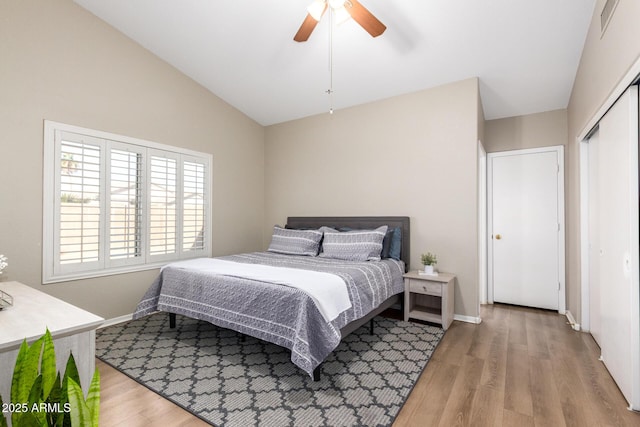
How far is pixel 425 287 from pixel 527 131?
247cm

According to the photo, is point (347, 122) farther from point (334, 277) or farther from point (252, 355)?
point (252, 355)

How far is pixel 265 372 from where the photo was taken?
7.61 ft

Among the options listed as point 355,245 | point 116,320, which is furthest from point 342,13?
point 116,320

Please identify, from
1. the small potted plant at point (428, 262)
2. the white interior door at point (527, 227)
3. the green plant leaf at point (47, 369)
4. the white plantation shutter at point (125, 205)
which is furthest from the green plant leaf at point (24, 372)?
the white interior door at point (527, 227)

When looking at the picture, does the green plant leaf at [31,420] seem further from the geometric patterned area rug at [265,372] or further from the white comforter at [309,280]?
the white comforter at [309,280]

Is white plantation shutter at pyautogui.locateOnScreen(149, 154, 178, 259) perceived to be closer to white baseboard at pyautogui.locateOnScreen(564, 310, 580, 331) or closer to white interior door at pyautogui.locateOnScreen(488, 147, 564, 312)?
white interior door at pyautogui.locateOnScreen(488, 147, 564, 312)

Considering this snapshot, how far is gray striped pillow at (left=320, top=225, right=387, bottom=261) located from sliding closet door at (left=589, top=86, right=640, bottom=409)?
187cm

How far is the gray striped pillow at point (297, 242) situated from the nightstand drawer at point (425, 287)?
3.90ft

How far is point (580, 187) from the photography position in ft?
10.2

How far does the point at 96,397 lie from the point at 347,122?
157 inches

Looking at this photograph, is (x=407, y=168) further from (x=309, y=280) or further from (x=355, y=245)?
(x=309, y=280)

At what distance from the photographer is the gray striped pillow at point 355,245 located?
345 centimetres

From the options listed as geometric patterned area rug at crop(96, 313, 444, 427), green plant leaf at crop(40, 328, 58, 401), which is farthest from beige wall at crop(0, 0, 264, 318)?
green plant leaf at crop(40, 328, 58, 401)

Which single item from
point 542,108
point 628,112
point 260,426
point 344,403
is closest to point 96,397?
point 260,426
